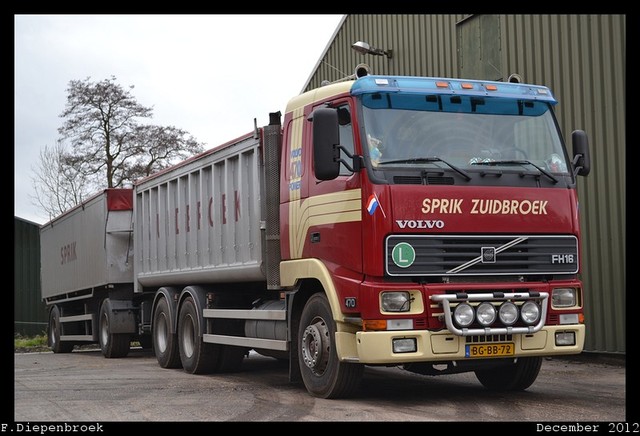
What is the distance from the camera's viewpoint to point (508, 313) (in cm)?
910

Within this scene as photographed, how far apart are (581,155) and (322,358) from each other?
3504 millimetres

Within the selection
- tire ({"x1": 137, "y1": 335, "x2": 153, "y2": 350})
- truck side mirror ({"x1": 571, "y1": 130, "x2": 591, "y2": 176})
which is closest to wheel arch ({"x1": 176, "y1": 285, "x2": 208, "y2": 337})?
tire ({"x1": 137, "y1": 335, "x2": 153, "y2": 350})

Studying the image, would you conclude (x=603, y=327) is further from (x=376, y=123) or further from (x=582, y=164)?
(x=376, y=123)

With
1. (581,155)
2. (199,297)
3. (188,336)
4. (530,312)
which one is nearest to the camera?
(530,312)

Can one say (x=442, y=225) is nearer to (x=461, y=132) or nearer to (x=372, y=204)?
(x=372, y=204)

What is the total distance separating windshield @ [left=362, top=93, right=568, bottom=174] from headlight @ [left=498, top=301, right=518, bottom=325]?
1.39m

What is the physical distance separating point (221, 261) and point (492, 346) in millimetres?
4810

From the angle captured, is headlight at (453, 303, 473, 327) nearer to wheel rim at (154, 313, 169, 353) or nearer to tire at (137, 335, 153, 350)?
wheel rim at (154, 313, 169, 353)

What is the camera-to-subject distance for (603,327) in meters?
13.8

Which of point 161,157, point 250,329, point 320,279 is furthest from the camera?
point 161,157

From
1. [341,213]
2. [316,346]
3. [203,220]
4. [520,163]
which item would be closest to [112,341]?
[203,220]

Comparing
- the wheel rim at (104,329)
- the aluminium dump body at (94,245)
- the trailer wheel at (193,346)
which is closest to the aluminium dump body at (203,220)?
the trailer wheel at (193,346)
